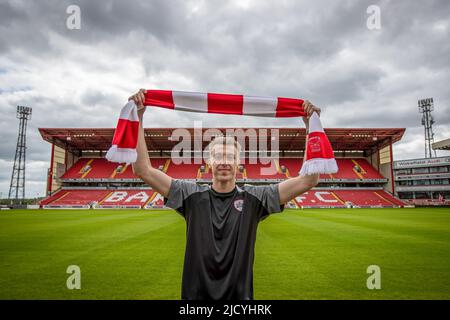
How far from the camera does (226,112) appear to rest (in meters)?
3.06

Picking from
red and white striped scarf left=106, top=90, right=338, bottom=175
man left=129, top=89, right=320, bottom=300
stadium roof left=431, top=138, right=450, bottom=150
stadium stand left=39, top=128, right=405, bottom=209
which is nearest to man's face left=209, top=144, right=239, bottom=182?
man left=129, top=89, right=320, bottom=300

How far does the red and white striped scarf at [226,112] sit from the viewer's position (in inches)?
103

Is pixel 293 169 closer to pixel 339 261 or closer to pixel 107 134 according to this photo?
pixel 107 134

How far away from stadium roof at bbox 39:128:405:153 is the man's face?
1421 inches

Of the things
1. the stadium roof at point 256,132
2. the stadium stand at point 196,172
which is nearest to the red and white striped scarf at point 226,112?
the stadium roof at point 256,132

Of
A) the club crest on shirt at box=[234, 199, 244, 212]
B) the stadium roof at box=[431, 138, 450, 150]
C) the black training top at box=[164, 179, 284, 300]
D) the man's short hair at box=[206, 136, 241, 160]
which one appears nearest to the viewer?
the black training top at box=[164, 179, 284, 300]

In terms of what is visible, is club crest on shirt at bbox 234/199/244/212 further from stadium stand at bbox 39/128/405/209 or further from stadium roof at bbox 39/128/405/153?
stadium stand at bbox 39/128/405/209

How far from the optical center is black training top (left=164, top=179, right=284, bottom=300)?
2.15m

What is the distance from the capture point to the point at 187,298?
85.8 inches

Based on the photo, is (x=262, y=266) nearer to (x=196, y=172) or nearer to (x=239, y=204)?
(x=239, y=204)

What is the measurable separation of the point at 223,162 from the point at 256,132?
37.0 m

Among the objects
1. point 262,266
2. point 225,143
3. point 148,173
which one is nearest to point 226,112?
point 225,143
